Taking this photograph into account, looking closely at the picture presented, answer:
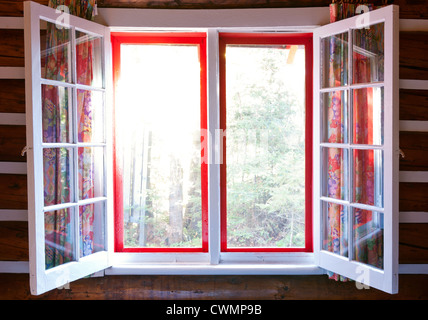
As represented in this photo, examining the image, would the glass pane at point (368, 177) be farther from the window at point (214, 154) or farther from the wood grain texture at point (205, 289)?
the wood grain texture at point (205, 289)

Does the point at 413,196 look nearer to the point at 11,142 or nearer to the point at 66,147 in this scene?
the point at 66,147

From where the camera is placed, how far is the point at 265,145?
3129mm

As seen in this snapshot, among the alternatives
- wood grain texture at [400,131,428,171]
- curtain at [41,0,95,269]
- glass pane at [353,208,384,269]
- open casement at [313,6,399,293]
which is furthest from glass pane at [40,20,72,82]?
wood grain texture at [400,131,428,171]

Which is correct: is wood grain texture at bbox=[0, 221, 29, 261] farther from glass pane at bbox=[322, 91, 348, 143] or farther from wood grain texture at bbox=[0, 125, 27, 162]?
glass pane at bbox=[322, 91, 348, 143]

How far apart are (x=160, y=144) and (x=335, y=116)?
1235 millimetres

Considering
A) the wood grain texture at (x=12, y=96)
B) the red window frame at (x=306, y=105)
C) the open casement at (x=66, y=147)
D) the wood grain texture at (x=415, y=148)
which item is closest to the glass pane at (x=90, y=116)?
the open casement at (x=66, y=147)

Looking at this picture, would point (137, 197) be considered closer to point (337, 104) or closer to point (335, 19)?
point (337, 104)

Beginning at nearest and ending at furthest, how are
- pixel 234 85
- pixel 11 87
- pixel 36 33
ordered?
pixel 36 33, pixel 11 87, pixel 234 85

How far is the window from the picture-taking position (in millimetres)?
2627

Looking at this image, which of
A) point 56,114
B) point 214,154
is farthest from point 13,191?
point 214,154

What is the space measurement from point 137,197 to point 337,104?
1549 millimetres

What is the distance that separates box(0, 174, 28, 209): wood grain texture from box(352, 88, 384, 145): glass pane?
2229 millimetres
